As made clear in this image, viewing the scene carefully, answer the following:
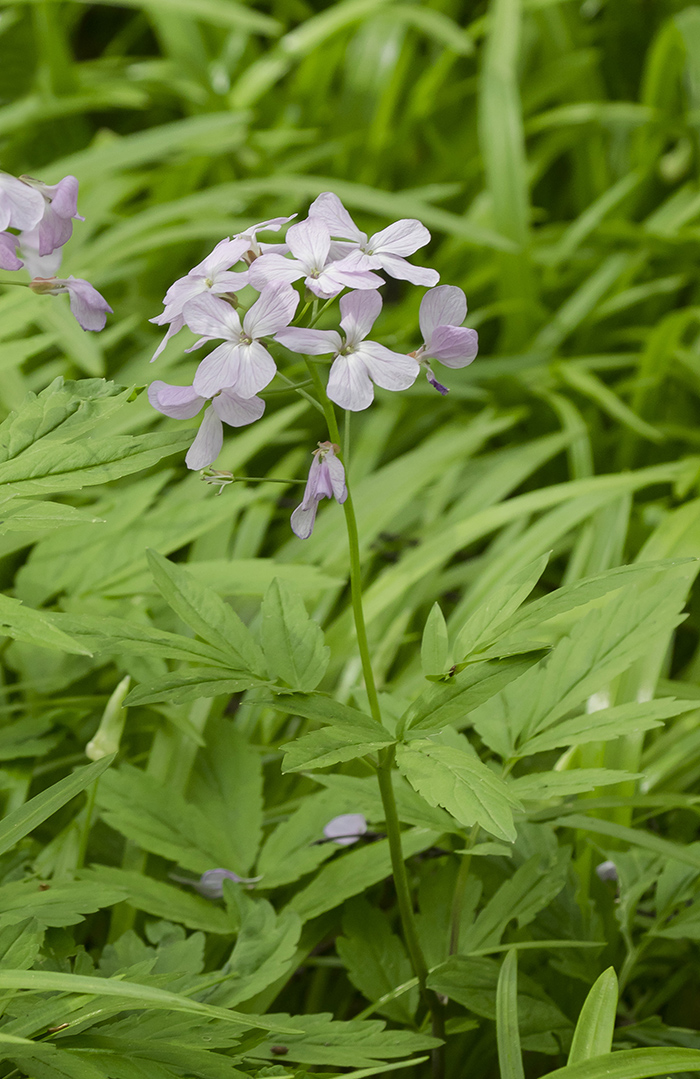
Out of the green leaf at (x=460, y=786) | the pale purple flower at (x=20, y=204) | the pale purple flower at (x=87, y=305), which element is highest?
the pale purple flower at (x=20, y=204)

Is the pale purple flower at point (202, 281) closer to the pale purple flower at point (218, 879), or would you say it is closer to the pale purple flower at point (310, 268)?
the pale purple flower at point (310, 268)

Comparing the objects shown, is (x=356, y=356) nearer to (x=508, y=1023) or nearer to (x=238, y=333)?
(x=238, y=333)

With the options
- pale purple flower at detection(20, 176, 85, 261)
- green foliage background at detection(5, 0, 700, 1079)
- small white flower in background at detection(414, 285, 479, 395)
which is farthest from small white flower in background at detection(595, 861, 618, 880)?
pale purple flower at detection(20, 176, 85, 261)

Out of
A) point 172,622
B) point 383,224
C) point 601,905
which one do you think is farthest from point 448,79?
point 601,905

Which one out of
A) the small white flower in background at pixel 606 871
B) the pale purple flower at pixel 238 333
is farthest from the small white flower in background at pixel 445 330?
the small white flower in background at pixel 606 871

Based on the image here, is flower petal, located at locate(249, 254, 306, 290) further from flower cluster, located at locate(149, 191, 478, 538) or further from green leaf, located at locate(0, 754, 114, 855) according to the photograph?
green leaf, located at locate(0, 754, 114, 855)

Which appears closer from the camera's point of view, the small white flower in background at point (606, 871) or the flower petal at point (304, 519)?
the flower petal at point (304, 519)
